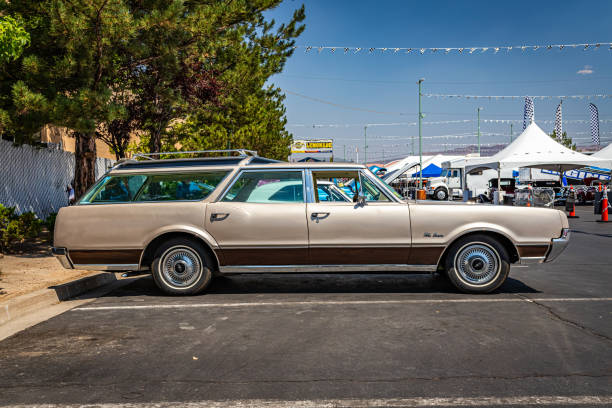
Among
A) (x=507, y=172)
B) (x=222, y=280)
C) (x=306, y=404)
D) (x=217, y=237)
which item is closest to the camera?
(x=306, y=404)

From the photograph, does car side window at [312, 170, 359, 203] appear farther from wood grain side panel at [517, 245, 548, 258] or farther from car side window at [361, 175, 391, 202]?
wood grain side panel at [517, 245, 548, 258]

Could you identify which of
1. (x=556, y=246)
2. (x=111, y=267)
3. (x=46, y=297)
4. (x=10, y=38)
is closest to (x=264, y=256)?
(x=111, y=267)

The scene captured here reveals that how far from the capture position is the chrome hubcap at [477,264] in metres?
6.39

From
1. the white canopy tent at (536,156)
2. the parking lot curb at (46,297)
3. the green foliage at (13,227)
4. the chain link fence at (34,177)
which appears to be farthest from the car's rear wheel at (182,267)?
the white canopy tent at (536,156)

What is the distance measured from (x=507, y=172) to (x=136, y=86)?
3321cm

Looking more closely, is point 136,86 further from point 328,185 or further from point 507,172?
point 507,172

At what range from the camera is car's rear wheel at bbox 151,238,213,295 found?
6512 millimetres

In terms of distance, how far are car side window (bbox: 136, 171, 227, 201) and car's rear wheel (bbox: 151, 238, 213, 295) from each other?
0.59m

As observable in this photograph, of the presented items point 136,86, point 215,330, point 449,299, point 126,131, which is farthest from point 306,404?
point 126,131

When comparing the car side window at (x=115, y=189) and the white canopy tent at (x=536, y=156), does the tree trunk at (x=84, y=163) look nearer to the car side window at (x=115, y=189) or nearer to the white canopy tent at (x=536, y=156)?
the car side window at (x=115, y=189)

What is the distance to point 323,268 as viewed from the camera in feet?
21.0

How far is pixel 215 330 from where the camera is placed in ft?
16.2

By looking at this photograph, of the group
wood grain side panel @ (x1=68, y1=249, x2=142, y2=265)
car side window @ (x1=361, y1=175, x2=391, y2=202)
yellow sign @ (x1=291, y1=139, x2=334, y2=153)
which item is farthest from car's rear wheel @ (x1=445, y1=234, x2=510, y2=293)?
yellow sign @ (x1=291, y1=139, x2=334, y2=153)

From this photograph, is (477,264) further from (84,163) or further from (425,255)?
(84,163)
